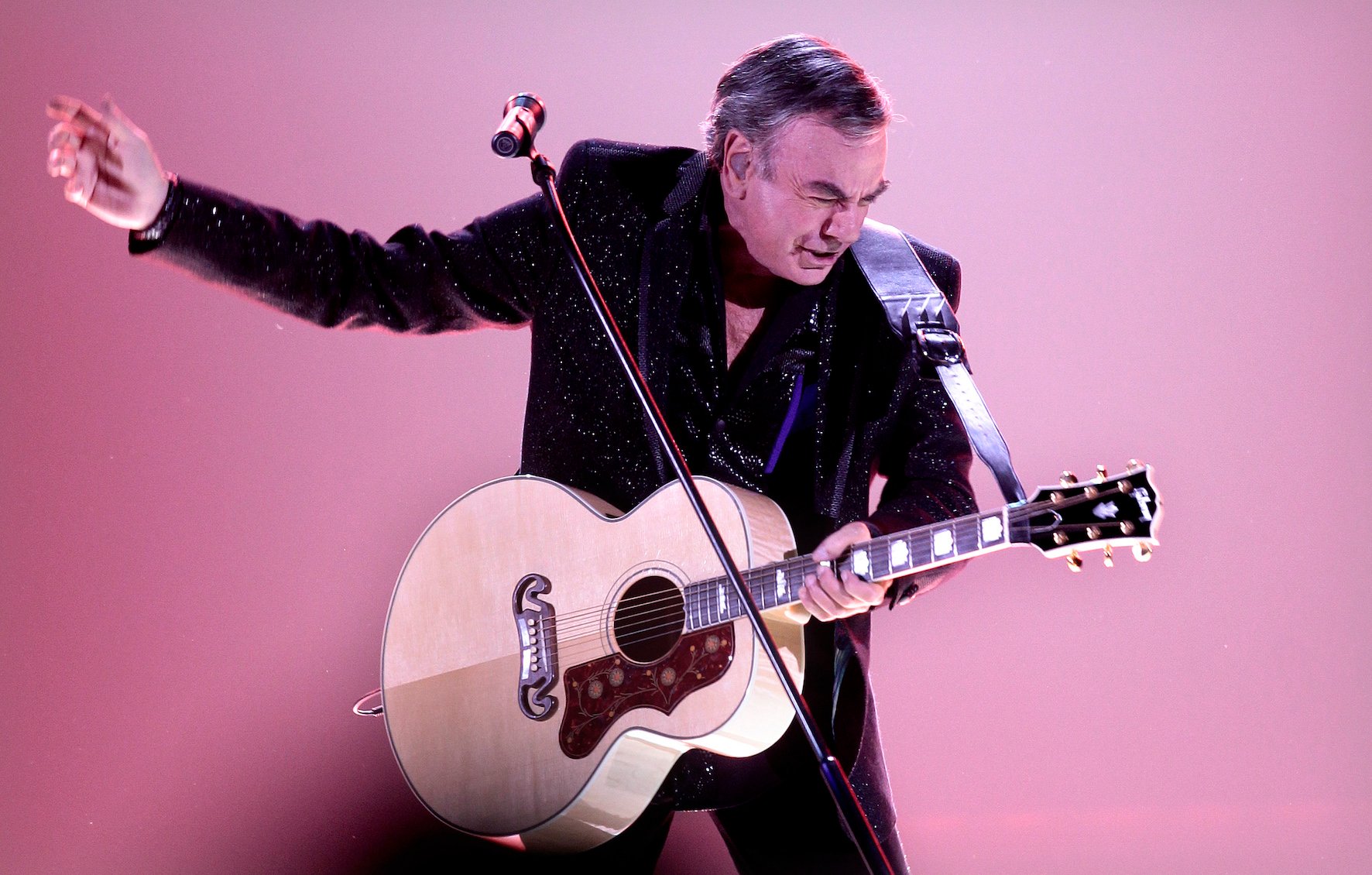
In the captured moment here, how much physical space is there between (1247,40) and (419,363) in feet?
8.18

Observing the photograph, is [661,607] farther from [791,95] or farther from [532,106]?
[791,95]

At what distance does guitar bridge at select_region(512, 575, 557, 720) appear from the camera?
2066 mm

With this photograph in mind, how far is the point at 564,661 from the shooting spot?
2057mm

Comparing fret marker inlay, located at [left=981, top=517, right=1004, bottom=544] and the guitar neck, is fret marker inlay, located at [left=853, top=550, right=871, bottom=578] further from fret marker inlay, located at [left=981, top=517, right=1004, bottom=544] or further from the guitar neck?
fret marker inlay, located at [left=981, top=517, right=1004, bottom=544]

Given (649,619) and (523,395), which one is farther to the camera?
(523,395)

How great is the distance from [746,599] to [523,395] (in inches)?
75.8

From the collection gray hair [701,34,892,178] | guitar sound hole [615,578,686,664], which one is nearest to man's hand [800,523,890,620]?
guitar sound hole [615,578,686,664]

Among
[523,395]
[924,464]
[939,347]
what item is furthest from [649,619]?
[523,395]

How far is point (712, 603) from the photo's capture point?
191 centimetres

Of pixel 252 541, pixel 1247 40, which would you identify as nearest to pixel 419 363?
pixel 252 541

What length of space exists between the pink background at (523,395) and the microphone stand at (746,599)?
1.63 meters

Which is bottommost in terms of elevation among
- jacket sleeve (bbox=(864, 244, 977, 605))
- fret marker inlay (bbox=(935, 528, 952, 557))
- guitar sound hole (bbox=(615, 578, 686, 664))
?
guitar sound hole (bbox=(615, 578, 686, 664))

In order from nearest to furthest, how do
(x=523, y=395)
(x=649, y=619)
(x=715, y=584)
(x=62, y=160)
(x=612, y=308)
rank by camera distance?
(x=62, y=160) < (x=715, y=584) < (x=649, y=619) < (x=612, y=308) < (x=523, y=395)

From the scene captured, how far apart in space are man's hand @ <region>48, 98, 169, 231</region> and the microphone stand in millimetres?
668
